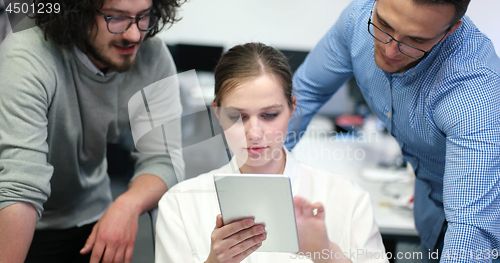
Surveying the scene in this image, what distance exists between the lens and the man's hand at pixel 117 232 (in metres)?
1.14

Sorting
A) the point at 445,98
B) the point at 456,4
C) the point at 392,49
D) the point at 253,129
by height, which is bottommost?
the point at 253,129

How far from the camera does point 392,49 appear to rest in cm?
102

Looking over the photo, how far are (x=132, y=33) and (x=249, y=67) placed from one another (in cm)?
33

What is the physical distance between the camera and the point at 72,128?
1.26m

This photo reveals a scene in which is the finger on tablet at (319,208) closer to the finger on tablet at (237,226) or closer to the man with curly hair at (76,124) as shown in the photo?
the finger on tablet at (237,226)

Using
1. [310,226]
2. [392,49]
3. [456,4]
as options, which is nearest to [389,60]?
[392,49]

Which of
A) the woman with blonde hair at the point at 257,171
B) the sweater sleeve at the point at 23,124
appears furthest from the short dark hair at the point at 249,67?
the sweater sleeve at the point at 23,124

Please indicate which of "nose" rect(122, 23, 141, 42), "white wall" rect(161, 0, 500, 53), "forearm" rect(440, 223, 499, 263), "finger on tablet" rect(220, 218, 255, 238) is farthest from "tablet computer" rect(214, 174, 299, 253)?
"white wall" rect(161, 0, 500, 53)

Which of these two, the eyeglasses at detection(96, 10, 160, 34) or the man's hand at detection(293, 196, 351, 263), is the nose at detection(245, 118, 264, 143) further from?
the eyeglasses at detection(96, 10, 160, 34)

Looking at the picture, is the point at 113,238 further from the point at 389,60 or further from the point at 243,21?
the point at 243,21

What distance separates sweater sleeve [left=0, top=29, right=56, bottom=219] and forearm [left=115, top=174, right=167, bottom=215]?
218 mm

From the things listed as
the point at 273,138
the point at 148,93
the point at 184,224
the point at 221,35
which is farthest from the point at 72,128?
the point at 221,35

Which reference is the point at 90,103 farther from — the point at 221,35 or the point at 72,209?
the point at 221,35

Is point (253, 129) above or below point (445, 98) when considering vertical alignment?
below
